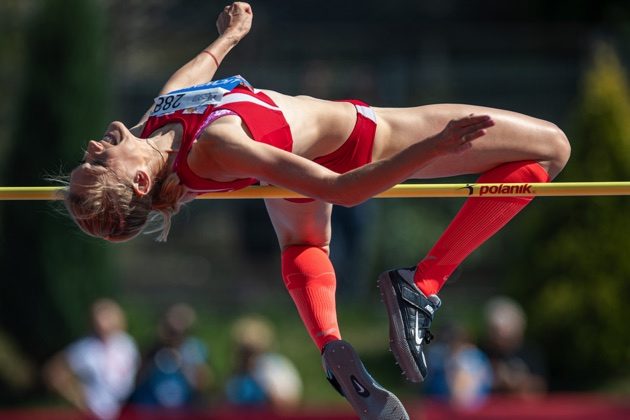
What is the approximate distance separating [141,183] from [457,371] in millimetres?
4259

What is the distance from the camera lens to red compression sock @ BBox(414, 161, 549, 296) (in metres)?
4.83

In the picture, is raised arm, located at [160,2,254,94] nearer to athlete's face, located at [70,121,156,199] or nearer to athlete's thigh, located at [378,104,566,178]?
athlete's face, located at [70,121,156,199]

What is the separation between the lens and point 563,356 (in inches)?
381

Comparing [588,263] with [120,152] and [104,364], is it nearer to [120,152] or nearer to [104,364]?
[104,364]

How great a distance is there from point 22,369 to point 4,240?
1104 millimetres

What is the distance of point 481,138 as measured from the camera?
4750 mm

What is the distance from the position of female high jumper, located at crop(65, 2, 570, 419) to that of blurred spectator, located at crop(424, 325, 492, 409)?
3285mm

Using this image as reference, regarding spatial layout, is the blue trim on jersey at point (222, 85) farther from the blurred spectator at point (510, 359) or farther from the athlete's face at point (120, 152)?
the blurred spectator at point (510, 359)

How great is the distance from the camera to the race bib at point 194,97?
4.52 metres

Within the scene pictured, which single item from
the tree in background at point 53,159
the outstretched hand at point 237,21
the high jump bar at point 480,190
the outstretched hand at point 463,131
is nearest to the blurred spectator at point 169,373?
the tree in background at point 53,159

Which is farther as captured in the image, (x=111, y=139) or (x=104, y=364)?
(x=104, y=364)

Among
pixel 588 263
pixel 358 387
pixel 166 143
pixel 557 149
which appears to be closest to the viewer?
pixel 166 143

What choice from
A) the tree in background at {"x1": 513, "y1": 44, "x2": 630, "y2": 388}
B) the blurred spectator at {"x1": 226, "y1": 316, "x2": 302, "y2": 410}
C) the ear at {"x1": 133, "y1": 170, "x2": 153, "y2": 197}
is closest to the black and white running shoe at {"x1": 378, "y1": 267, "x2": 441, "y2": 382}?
the ear at {"x1": 133, "y1": 170, "x2": 153, "y2": 197}

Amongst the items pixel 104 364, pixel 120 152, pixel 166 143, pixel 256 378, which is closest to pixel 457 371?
pixel 256 378
